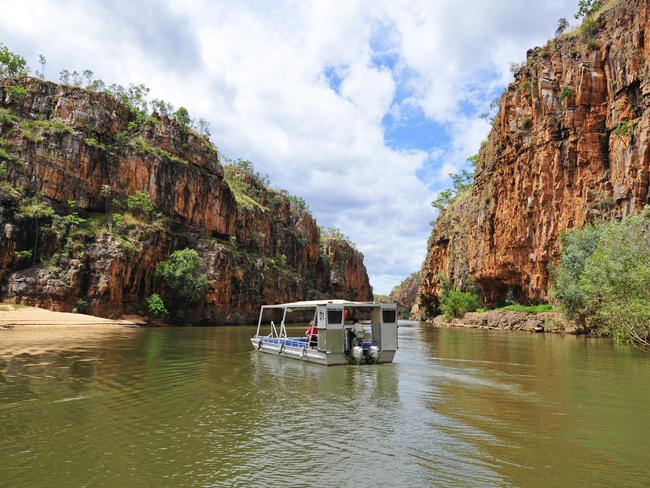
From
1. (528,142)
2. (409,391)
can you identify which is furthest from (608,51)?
(409,391)

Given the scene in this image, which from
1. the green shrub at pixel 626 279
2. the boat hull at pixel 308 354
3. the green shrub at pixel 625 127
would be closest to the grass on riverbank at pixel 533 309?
the green shrub at pixel 625 127

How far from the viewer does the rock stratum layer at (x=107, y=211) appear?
67.6 metres

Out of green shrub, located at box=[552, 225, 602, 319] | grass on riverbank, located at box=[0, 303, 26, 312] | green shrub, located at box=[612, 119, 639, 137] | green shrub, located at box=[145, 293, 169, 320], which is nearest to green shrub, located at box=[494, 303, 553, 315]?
green shrub, located at box=[552, 225, 602, 319]

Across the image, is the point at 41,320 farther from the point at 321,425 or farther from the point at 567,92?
the point at 567,92

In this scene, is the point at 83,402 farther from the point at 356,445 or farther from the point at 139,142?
the point at 139,142

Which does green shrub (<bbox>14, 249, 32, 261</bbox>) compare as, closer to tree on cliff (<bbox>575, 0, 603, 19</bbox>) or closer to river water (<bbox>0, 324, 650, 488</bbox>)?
river water (<bbox>0, 324, 650, 488</bbox>)

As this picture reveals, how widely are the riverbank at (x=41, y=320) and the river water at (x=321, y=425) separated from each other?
1276 inches

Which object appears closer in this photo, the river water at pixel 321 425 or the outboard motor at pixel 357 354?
the river water at pixel 321 425

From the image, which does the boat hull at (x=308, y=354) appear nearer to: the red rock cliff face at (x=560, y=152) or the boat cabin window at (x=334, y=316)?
the boat cabin window at (x=334, y=316)

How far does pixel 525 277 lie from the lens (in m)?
72.3

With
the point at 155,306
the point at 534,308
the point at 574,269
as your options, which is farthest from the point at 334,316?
the point at 155,306

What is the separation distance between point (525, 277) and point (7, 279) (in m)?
72.4

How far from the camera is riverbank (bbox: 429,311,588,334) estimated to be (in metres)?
54.9

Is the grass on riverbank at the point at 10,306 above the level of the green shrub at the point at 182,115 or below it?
below
